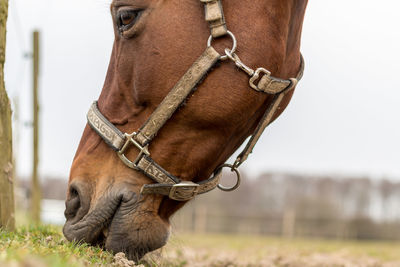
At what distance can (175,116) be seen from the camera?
9.77 feet

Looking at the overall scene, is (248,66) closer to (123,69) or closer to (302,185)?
(123,69)

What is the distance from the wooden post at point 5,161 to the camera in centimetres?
Result: 351

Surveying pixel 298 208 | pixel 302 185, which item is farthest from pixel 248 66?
pixel 302 185

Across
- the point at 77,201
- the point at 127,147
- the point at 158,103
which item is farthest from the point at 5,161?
the point at 158,103

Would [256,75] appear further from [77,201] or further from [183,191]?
[77,201]

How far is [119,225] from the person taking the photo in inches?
116

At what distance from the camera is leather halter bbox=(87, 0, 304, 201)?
290 cm

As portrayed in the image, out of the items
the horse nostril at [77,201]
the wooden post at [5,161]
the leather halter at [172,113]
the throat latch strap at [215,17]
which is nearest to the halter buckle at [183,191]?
the leather halter at [172,113]

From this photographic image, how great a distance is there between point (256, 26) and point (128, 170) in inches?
43.2

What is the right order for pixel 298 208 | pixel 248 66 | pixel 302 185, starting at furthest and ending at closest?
pixel 302 185 → pixel 298 208 → pixel 248 66

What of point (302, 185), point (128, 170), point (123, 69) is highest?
point (123, 69)

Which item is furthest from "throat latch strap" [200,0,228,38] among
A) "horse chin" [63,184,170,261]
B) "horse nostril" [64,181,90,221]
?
"horse nostril" [64,181,90,221]

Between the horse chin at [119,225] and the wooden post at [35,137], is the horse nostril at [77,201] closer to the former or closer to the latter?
the horse chin at [119,225]

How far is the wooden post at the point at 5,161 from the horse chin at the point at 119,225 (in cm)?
75
